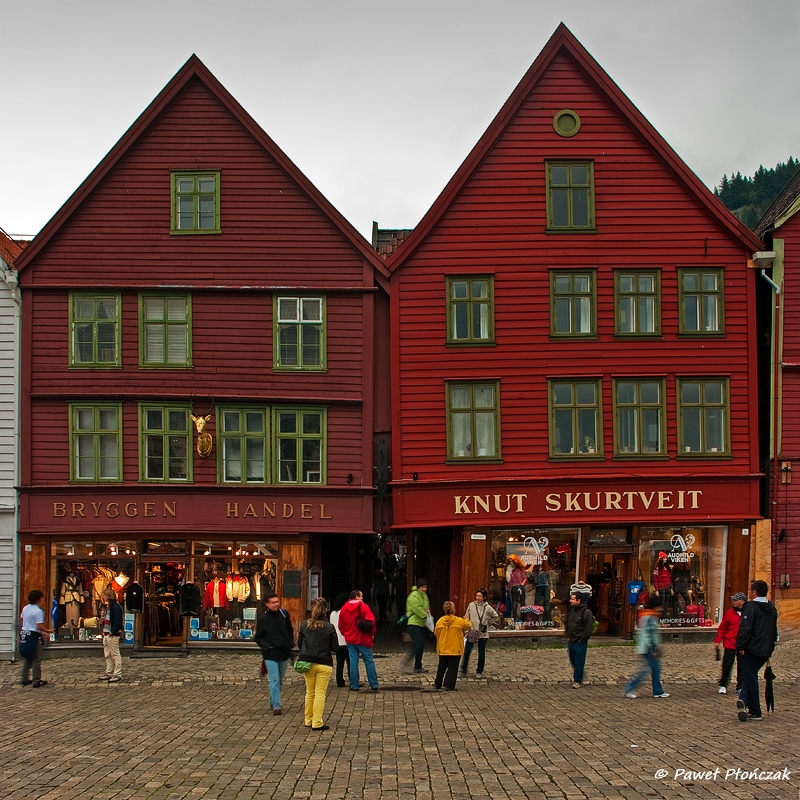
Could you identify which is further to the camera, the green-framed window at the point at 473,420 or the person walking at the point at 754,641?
the green-framed window at the point at 473,420

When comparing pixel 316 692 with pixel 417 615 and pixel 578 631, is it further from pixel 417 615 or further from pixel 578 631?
pixel 417 615

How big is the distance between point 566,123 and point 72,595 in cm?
1617

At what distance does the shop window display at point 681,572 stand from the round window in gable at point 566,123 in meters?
9.63

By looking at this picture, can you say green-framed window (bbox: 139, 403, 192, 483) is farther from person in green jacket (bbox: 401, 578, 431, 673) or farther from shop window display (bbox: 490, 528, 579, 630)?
person in green jacket (bbox: 401, 578, 431, 673)

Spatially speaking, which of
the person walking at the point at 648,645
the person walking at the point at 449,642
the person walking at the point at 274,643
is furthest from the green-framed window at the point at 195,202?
the person walking at the point at 648,645

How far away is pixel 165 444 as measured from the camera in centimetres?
Result: 2702

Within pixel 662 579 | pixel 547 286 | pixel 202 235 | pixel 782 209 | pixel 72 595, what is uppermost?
pixel 782 209

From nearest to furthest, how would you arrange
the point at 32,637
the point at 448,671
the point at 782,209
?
the point at 448,671 < the point at 32,637 < the point at 782,209

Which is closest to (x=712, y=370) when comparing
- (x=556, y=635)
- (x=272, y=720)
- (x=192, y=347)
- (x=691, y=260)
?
(x=691, y=260)

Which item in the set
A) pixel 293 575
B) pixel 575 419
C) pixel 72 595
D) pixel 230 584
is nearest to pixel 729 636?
pixel 575 419

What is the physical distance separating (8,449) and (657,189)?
16.5 meters

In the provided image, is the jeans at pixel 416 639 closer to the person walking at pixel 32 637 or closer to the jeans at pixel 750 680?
the person walking at pixel 32 637

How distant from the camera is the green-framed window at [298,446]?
2708cm

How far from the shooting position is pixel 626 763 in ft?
40.0
